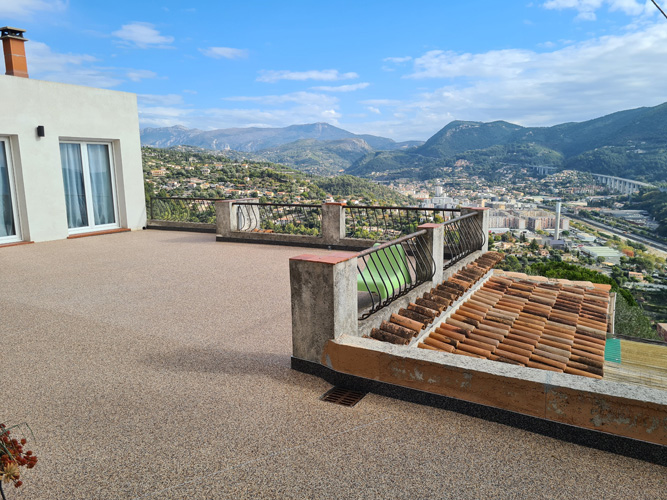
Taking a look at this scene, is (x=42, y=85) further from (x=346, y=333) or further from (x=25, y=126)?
(x=346, y=333)

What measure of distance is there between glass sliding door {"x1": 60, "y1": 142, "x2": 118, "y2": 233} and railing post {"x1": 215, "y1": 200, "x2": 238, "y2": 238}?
3441 millimetres

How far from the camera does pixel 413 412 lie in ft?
9.09

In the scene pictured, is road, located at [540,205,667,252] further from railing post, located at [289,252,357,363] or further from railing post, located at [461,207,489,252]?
railing post, located at [289,252,357,363]

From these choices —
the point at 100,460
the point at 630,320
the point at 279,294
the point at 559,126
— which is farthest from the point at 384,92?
the point at 100,460

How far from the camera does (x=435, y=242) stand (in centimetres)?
525

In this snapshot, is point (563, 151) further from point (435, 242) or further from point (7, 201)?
point (7, 201)

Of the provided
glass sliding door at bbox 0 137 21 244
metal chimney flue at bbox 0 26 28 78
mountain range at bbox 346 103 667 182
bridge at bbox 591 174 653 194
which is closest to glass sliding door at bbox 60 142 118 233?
glass sliding door at bbox 0 137 21 244

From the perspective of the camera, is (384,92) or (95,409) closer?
(95,409)

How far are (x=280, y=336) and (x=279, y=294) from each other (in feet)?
4.81

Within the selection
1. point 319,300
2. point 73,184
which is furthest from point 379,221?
point 73,184

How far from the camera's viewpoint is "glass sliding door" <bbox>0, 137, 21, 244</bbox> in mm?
9227

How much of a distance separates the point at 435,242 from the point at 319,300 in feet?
8.12

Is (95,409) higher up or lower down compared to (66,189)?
lower down

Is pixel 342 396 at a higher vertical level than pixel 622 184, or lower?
lower
